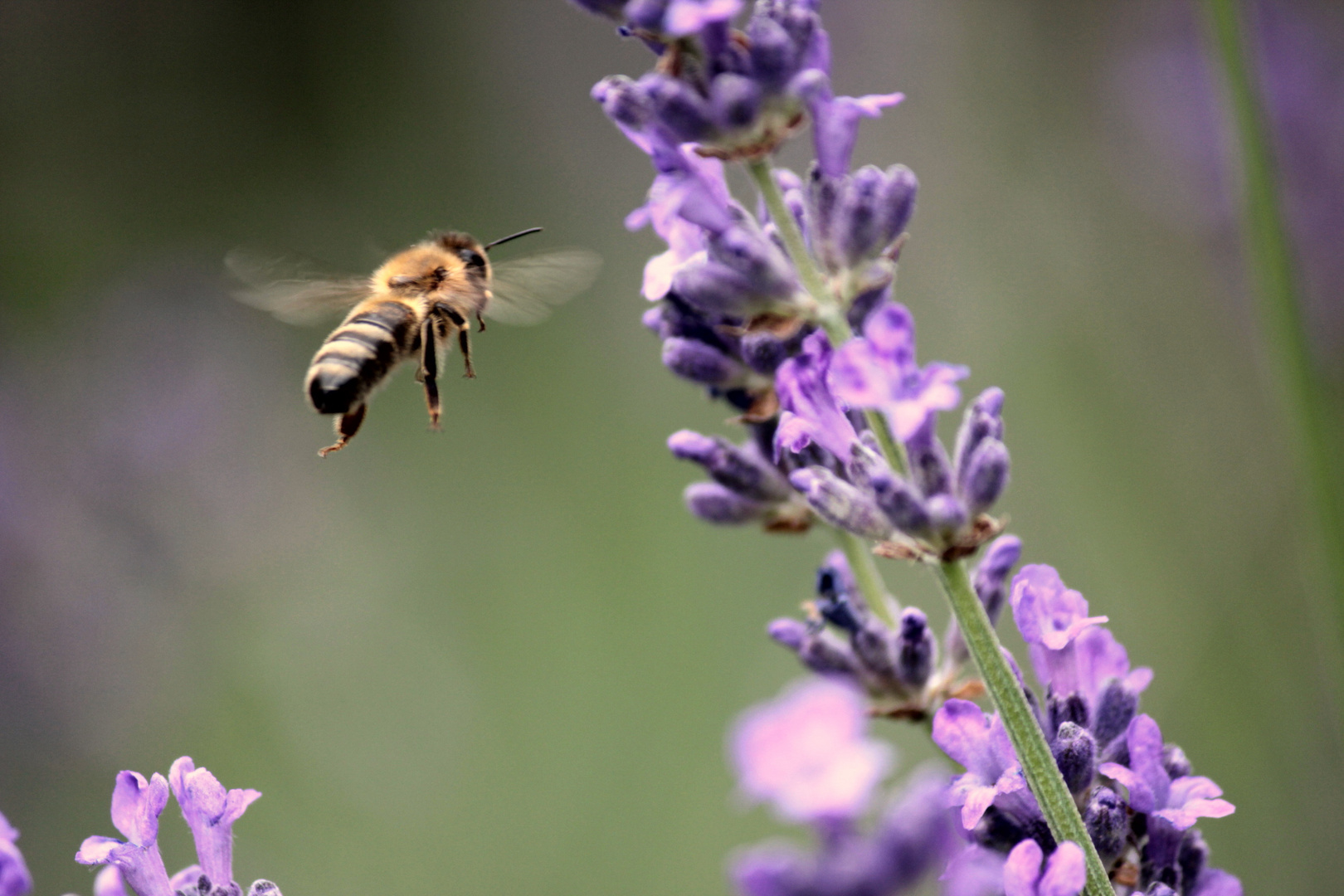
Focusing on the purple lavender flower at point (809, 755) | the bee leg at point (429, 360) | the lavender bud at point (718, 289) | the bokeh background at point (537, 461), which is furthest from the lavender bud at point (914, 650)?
the bokeh background at point (537, 461)

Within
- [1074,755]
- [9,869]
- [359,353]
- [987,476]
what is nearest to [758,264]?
[987,476]

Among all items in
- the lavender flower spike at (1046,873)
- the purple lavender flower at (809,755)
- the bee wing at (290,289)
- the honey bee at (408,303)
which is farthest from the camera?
the bee wing at (290,289)

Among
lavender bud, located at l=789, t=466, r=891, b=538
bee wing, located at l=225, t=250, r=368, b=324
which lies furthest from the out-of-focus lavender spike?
bee wing, located at l=225, t=250, r=368, b=324

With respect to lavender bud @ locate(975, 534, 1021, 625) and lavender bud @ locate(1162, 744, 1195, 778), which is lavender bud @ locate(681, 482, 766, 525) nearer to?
lavender bud @ locate(975, 534, 1021, 625)

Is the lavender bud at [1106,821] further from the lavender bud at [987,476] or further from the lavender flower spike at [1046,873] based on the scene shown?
the lavender bud at [987,476]

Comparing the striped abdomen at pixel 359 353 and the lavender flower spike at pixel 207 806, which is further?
the striped abdomen at pixel 359 353

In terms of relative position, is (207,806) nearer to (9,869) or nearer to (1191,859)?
(9,869)
